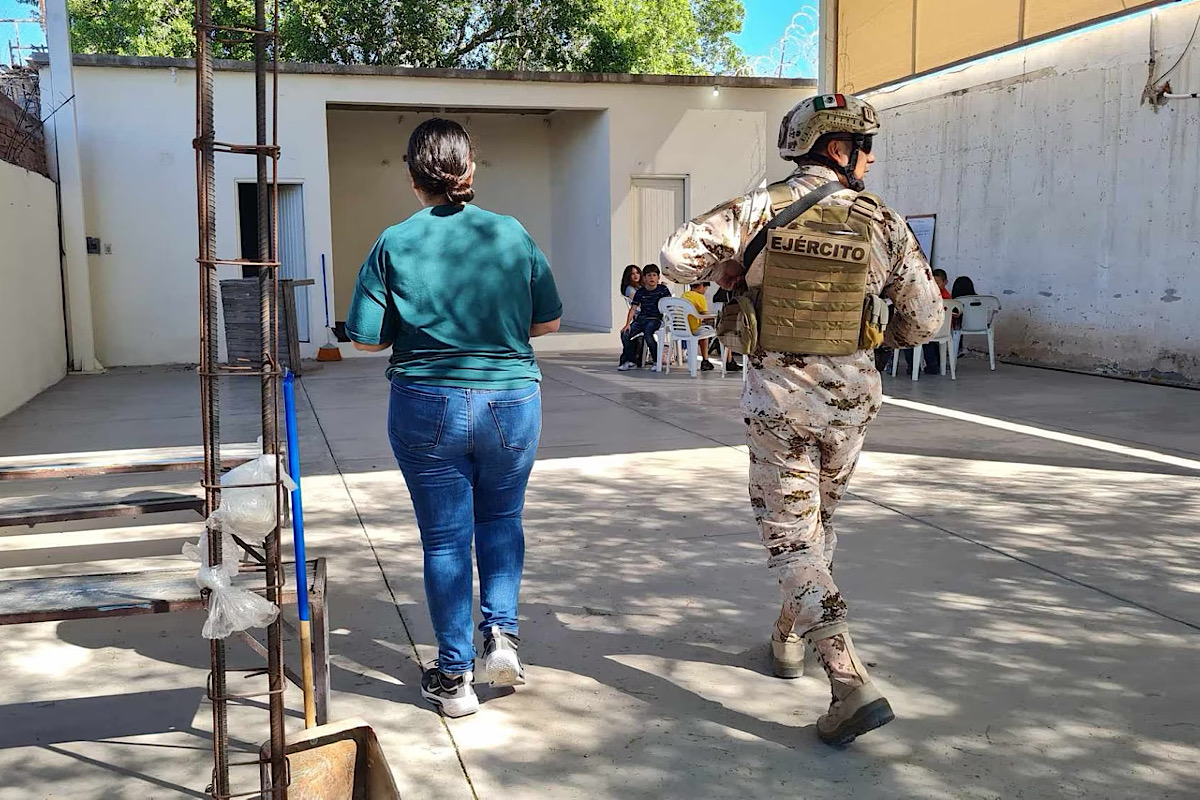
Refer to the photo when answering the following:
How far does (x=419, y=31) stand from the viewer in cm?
2625

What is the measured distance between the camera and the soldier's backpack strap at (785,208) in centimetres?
283

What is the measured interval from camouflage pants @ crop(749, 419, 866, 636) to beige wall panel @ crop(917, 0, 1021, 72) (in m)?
11.0

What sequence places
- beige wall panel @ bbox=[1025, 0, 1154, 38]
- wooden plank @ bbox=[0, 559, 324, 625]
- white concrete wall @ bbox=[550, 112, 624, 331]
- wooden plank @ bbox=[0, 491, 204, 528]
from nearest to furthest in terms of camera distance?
wooden plank @ bbox=[0, 559, 324, 625], wooden plank @ bbox=[0, 491, 204, 528], beige wall panel @ bbox=[1025, 0, 1154, 38], white concrete wall @ bbox=[550, 112, 624, 331]

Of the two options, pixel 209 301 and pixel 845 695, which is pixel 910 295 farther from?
pixel 209 301

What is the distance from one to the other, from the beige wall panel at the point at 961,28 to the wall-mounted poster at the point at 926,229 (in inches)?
76.8

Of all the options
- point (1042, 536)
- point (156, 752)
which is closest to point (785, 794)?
point (156, 752)

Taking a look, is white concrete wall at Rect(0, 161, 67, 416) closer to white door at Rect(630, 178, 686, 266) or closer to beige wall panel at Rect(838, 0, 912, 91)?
white door at Rect(630, 178, 686, 266)

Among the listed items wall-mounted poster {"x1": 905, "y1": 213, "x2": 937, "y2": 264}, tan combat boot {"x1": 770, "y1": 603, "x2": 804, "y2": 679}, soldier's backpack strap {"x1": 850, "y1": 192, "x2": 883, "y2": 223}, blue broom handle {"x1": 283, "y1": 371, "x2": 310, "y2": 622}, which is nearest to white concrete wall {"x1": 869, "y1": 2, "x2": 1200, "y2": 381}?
wall-mounted poster {"x1": 905, "y1": 213, "x2": 937, "y2": 264}

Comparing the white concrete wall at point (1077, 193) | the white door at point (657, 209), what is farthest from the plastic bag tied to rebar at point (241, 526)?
the white door at point (657, 209)

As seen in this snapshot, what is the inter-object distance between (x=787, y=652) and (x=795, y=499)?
0.62m

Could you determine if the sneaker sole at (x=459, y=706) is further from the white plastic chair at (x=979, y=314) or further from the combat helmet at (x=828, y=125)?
the white plastic chair at (x=979, y=314)

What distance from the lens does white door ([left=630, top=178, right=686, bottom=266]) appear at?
16.5 metres

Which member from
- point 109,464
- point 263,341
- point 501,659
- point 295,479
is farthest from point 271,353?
point 109,464

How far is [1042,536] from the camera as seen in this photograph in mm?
4766
